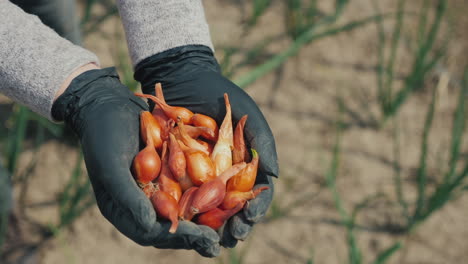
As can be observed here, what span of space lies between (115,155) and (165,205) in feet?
0.49

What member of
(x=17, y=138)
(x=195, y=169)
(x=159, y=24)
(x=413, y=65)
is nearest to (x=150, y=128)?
(x=195, y=169)

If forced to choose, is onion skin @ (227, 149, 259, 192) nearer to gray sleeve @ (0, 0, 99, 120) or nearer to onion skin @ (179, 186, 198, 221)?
onion skin @ (179, 186, 198, 221)

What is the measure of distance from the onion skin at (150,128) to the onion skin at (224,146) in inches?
5.0

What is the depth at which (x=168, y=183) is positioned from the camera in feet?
3.25

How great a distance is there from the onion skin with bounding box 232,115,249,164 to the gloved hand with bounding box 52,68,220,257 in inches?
6.9

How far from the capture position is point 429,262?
4.94 feet

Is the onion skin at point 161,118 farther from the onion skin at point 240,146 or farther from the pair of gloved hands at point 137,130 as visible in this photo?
the onion skin at point 240,146

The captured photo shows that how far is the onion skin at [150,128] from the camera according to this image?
3.36ft

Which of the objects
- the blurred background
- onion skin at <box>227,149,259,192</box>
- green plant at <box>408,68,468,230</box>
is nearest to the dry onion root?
onion skin at <box>227,149,259,192</box>

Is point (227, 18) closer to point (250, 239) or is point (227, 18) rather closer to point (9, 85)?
point (250, 239)

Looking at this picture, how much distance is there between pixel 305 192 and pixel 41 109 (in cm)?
Result: 93

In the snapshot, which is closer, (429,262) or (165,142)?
(165,142)

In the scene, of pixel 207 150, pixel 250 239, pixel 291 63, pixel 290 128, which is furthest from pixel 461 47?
pixel 207 150

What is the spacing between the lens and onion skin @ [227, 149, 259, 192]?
991mm
